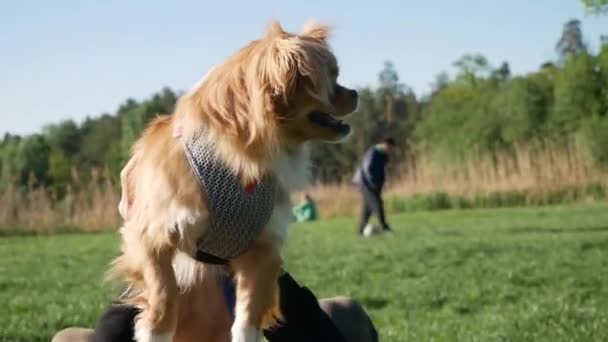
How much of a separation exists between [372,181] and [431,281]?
406 inches

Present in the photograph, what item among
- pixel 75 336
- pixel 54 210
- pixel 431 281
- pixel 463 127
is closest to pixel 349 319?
pixel 75 336

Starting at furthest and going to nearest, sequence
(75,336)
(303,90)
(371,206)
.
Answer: (371,206) → (75,336) → (303,90)

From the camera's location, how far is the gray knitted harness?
3443 millimetres

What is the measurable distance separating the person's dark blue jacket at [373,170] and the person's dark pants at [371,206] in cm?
11

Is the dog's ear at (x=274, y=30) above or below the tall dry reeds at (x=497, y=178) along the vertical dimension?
above

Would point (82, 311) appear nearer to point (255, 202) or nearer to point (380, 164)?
point (255, 202)

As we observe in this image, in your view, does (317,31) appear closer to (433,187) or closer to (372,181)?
(372,181)

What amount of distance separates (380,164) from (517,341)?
1465 centimetres

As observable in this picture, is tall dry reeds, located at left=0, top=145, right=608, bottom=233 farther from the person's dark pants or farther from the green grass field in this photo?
the person's dark pants

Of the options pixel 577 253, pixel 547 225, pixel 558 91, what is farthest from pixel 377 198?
pixel 558 91

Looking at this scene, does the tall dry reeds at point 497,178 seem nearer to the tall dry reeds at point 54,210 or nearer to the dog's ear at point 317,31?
the tall dry reeds at point 54,210

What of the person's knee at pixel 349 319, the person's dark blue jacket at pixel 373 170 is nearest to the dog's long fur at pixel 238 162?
the person's knee at pixel 349 319

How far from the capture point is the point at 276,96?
11.5ft

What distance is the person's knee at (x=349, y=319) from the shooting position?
4.32 metres
